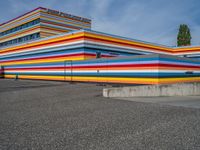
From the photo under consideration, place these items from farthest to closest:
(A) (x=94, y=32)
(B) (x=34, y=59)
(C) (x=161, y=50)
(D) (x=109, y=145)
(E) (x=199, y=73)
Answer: (C) (x=161, y=50), (B) (x=34, y=59), (A) (x=94, y=32), (E) (x=199, y=73), (D) (x=109, y=145)

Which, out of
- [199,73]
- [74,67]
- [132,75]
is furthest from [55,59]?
[199,73]

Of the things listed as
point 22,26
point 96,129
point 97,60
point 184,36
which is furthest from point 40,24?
point 184,36

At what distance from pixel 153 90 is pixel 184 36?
48.4 m

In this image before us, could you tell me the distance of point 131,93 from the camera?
12039mm

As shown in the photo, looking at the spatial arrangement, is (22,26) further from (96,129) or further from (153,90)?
(96,129)

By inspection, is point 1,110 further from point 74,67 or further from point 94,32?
point 94,32

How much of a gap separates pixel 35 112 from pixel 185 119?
563cm

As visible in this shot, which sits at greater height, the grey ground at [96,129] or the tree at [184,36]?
the tree at [184,36]

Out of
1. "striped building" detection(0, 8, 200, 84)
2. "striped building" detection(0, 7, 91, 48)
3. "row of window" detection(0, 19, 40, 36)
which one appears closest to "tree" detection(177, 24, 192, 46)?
"striped building" detection(0, 8, 200, 84)

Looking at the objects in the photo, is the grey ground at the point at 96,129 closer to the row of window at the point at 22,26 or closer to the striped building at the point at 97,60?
the striped building at the point at 97,60

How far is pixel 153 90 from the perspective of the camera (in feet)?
41.5

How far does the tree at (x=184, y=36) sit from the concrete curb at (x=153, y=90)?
4371 centimetres

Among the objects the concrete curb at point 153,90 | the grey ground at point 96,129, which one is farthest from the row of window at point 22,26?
the grey ground at point 96,129

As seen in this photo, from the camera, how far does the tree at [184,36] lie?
2131 inches
